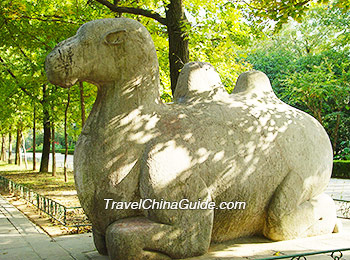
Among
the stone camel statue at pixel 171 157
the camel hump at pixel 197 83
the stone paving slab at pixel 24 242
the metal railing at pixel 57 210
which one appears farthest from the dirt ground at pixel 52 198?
the camel hump at pixel 197 83

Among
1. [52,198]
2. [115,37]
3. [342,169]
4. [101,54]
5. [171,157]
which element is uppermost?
[115,37]

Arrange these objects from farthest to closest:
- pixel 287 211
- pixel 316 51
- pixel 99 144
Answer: pixel 316 51 < pixel 287 211 < pixel 99 144

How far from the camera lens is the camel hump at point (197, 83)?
4.04m

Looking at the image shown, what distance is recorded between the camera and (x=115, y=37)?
3.35 metres

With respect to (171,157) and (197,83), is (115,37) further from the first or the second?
(171,157)

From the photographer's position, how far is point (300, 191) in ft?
12.7

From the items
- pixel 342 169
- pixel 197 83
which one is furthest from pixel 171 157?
pixel 342 169

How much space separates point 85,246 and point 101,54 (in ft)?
9.11

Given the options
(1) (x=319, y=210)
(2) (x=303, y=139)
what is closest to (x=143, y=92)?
(2) (x=303, y=139)

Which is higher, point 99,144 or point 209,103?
point 209,103

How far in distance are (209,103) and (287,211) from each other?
149 centimetres

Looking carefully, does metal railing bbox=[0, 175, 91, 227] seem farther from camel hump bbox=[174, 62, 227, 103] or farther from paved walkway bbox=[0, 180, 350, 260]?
camel hump bbox=[174, 62, 227, 103]

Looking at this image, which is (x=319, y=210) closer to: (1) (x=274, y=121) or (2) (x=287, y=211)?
(2) (x=287, y=211)

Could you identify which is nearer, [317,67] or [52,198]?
[52,198]
